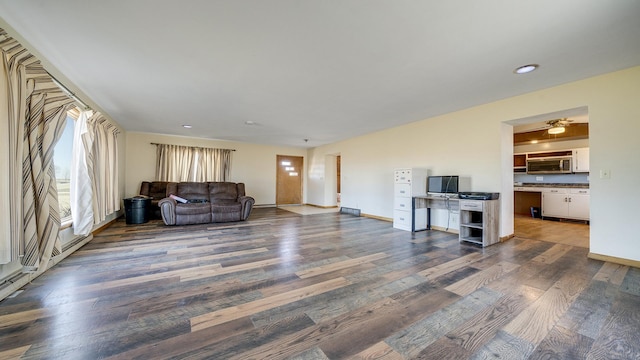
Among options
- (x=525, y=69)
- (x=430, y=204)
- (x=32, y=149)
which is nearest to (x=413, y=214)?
(x=430, y=204)

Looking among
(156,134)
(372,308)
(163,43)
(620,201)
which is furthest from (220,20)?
(156,134)

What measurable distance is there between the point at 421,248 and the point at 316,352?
8.28 feet

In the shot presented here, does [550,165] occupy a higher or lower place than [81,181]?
higher

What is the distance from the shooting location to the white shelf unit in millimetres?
3492

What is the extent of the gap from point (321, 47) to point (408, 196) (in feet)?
10.9

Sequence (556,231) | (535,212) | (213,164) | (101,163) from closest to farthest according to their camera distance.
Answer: (101,163) < (556,231) < (535,212) < (213,164)

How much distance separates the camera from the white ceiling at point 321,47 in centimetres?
176

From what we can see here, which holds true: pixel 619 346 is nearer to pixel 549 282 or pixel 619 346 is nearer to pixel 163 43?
pixel 549 282

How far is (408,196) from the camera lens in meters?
4.57

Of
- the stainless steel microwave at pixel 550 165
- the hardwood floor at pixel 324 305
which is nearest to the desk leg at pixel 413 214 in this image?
the hardwood floor at pixel 324 305

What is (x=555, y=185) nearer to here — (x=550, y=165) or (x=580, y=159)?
(x=550, y=165)

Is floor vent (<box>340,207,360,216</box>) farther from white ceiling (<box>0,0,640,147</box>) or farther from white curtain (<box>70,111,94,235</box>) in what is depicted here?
white curtain (<box>70,111,94,235</box>)

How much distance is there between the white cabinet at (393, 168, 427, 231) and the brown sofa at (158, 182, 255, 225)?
335 centimetres

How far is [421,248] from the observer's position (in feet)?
11.0
